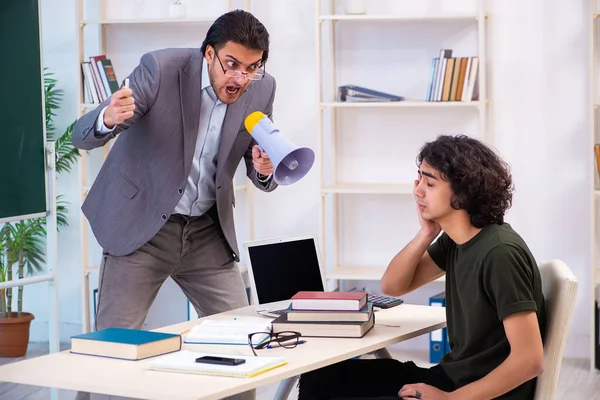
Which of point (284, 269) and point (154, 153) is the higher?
point (154, 153)

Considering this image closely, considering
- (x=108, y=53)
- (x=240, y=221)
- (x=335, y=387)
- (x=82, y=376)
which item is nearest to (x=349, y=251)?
(x=240, y=221)

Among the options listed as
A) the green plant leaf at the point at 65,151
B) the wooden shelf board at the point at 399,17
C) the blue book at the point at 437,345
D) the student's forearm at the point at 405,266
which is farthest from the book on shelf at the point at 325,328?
the green plant leaf at the point at 65,151

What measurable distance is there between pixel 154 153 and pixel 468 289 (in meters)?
1.04

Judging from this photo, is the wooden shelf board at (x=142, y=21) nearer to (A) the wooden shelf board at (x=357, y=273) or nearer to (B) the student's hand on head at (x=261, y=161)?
(A) the wooden shelf board at (x=357, y=273)

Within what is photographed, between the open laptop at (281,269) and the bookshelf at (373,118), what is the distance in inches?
69.7

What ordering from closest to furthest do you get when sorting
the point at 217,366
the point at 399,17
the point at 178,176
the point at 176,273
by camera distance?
the point at 217,366
the point at 178,176
the point at 176,273
the point at 399,17

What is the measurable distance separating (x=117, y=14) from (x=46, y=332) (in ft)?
6.12

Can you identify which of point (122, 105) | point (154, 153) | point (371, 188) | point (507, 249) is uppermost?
point (122, 105)

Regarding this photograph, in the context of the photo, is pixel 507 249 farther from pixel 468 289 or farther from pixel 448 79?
pixel 448 79

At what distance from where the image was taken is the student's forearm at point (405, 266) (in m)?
2.54

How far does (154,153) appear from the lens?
2.70 m

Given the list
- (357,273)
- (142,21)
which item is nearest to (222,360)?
(357,273)

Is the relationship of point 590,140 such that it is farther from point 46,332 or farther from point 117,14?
point 46,332

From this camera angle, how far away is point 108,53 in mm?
5023
